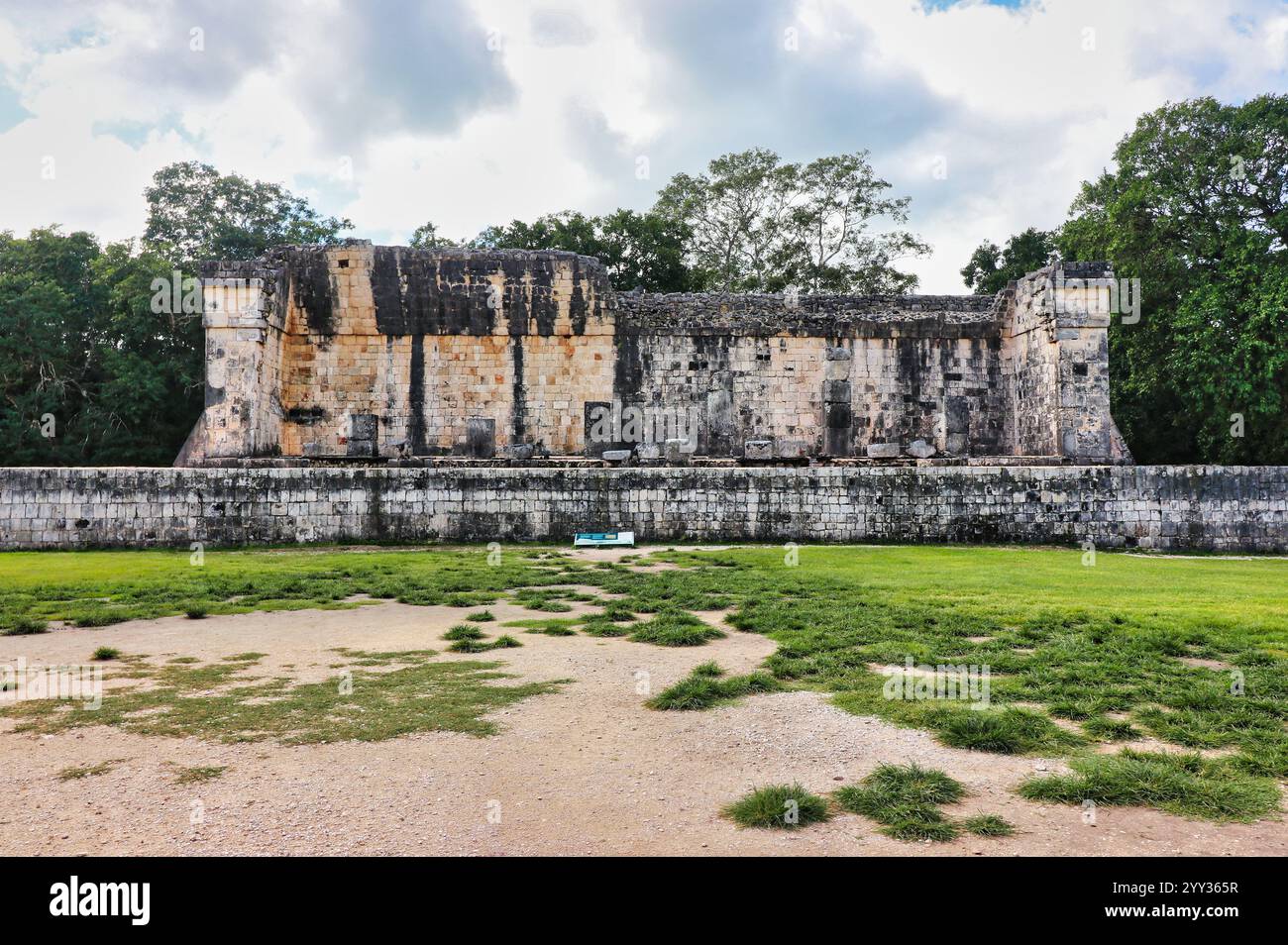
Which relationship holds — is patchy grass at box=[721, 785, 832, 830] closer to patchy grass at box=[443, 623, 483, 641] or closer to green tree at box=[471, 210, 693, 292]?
patchy grass at box=[443, 623, 483, 641]

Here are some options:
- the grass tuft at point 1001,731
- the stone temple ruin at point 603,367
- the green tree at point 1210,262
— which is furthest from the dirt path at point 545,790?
the green tree at point 1210,262

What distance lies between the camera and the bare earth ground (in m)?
3.44

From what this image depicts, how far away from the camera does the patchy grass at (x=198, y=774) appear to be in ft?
13.6

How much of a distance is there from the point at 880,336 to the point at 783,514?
10.1 meters

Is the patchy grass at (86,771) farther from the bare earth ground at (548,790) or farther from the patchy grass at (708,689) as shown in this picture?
the patchy grass at (708,689)

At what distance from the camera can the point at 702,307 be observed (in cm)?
2403

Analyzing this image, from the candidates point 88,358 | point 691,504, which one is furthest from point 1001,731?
point 88,358

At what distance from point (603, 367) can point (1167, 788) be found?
68.3 feet

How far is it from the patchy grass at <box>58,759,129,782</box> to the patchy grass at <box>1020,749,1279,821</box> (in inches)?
187

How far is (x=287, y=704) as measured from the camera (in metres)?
5.47

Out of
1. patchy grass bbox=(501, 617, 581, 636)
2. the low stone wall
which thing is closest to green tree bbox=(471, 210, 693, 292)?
the low stone wall

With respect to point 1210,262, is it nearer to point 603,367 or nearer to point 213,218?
Result: point 603,367

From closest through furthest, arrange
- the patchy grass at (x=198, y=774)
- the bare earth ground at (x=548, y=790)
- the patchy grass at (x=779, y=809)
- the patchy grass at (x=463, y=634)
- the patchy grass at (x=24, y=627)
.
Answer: the bare earth ground at (x=548, y=790) → the patchy grass at (x=779, y=809) → the patchy grass at (x=198, y=774) → the patchy grass at (x=463, y=634) → the patchy grass at (x=24, y=627)

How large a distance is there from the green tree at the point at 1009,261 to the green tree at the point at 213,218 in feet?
93.3
